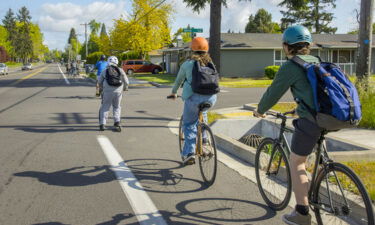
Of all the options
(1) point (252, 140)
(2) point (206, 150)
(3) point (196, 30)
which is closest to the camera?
(2) point (206, 150)

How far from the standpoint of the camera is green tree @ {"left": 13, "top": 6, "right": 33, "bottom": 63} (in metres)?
130

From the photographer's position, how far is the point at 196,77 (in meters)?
5.36

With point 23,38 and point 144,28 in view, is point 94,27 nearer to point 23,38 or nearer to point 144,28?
point 23,38

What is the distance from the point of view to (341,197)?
346 cm

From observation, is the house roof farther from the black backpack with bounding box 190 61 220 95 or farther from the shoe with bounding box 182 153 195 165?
the black backpack with bounding box 190 61 220 95

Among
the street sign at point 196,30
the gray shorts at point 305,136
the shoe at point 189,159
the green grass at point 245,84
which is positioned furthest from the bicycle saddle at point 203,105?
the green grass at point 245,84

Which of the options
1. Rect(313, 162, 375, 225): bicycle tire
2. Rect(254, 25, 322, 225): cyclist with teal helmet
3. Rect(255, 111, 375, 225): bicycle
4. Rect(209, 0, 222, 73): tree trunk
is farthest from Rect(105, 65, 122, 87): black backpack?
Rect(209, 0, 222, 73): tree trunk

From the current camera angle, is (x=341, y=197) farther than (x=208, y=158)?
No

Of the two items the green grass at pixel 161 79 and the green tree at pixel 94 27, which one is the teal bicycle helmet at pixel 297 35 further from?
the green tree at pixel 94 27

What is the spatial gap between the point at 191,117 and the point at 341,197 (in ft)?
8.54

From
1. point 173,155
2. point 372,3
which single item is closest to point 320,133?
point 173,155

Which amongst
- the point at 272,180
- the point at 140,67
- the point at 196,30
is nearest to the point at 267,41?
the point at 140,67

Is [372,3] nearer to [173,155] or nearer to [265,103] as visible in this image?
[173,155]

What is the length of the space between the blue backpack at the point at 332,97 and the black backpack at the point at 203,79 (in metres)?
2.08
